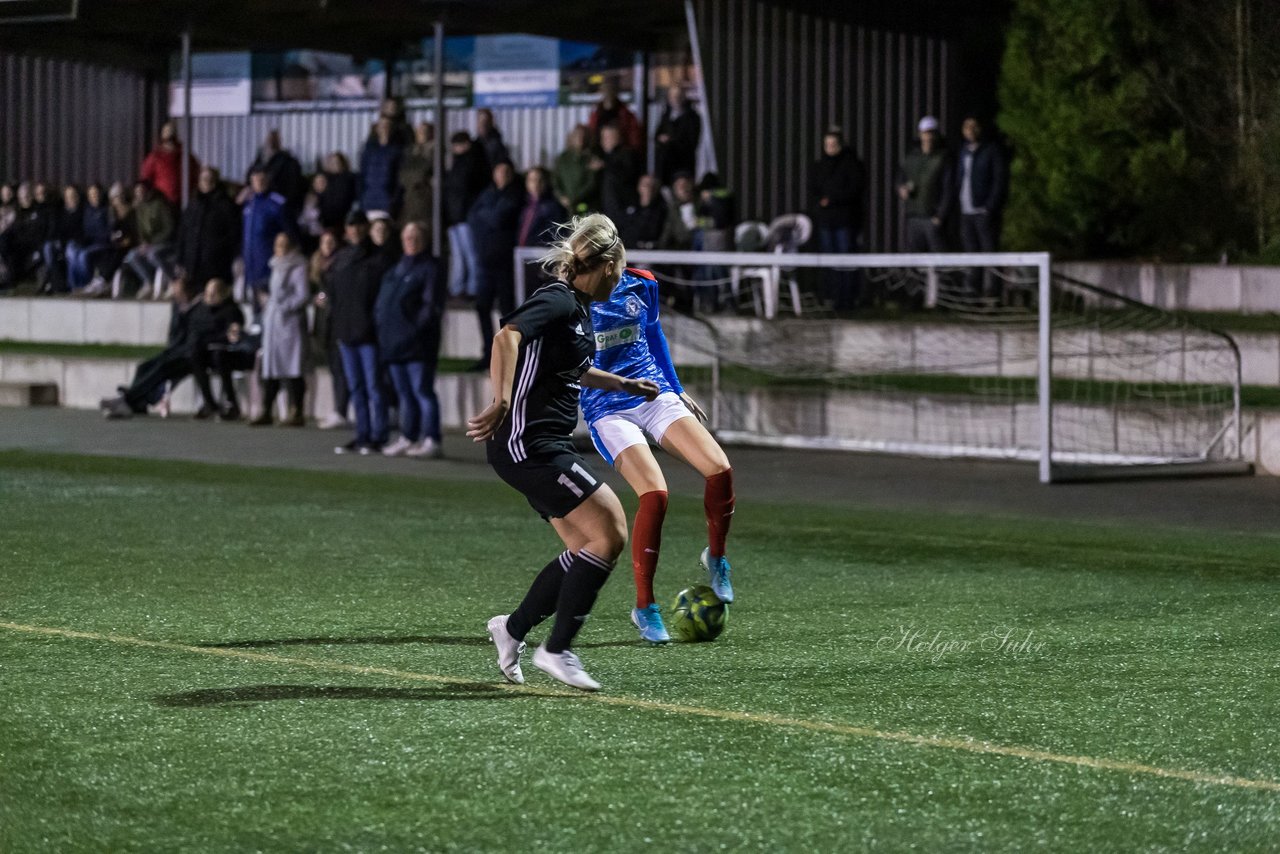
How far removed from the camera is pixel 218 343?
20.4 m

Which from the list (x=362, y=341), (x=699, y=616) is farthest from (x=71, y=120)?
(x=699, y=616)

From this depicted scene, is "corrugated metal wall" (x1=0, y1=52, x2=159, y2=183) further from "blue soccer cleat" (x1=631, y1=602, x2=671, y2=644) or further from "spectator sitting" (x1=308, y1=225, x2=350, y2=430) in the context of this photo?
"blue soccer cleat" (x1=631, y1=602, x2=671, y2=644)

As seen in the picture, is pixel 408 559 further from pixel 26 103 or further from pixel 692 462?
pixel 26 103

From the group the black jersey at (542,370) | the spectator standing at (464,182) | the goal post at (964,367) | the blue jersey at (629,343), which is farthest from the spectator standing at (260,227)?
the black jersey at (542,370)

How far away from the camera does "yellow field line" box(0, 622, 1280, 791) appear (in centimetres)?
631

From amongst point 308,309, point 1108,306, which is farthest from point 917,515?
point 308,309

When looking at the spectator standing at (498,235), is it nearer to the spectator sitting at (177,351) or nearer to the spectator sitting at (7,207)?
the spectator sitting at (177,351)

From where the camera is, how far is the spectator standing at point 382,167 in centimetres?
2275

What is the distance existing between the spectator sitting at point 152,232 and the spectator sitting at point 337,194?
7.65ft

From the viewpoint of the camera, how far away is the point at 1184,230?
2042 centimetres

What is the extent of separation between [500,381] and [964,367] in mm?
10441

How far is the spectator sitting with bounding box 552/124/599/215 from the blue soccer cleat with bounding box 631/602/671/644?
12316mm

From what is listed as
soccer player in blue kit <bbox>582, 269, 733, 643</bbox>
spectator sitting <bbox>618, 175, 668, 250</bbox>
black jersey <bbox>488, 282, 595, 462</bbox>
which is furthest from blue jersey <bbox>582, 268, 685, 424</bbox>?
spectator sitting <bbox>618, 175, 668, 250</bbox>

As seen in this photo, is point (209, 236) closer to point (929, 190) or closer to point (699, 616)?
point (929, 190)
